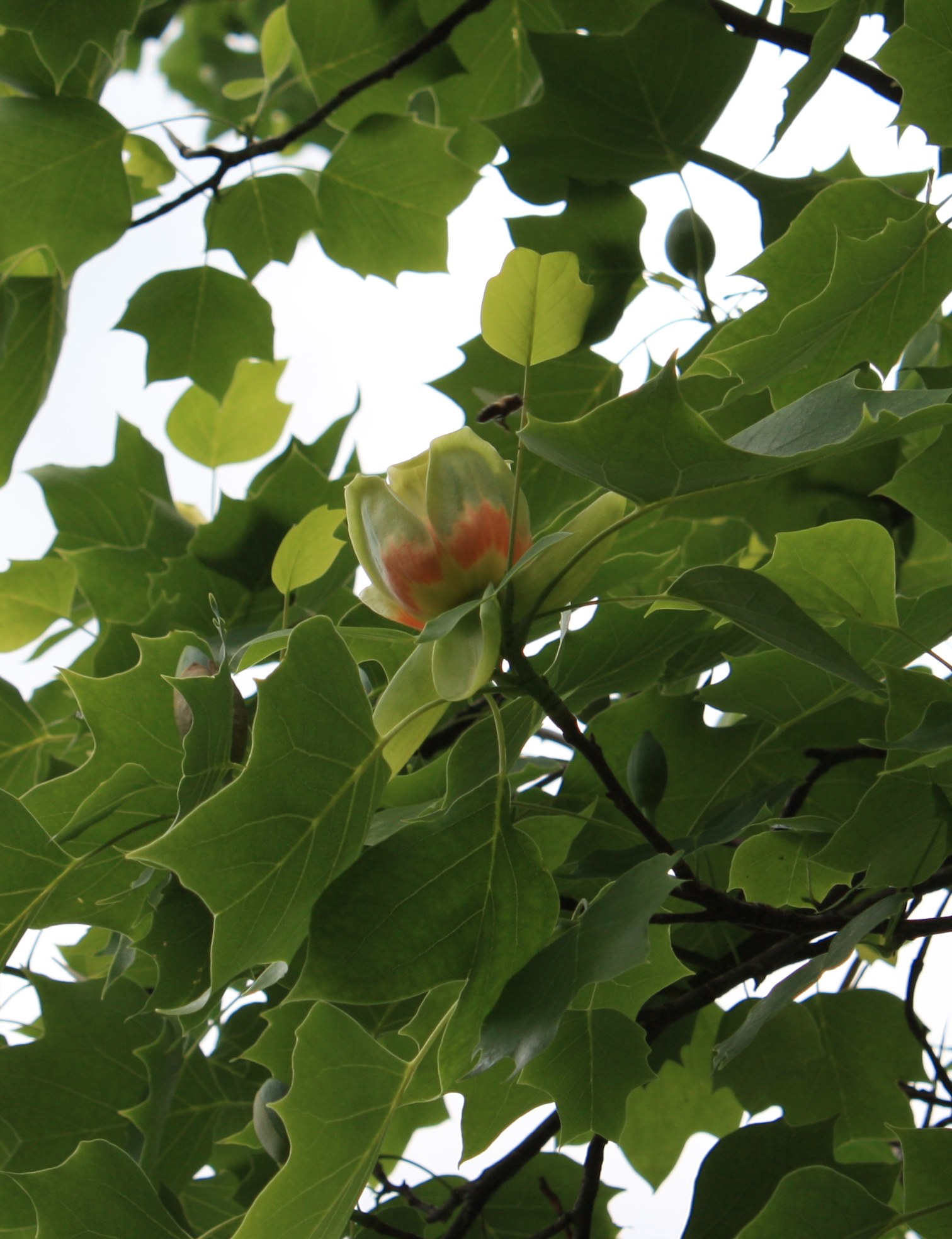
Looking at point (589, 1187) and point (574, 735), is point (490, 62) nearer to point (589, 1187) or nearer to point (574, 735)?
point (574, 735)

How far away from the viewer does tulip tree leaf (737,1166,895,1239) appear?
0.57 meters

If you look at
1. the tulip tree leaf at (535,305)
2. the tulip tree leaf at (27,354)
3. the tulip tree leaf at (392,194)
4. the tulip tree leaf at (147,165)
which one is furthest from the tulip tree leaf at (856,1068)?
the tulip tree leaf at (147,165)

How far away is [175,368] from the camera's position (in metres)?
1.24

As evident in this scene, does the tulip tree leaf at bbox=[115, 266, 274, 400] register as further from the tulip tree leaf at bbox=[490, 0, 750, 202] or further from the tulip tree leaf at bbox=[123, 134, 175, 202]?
the tulip tree leaf at bbox=[490, 0, 750, 202]

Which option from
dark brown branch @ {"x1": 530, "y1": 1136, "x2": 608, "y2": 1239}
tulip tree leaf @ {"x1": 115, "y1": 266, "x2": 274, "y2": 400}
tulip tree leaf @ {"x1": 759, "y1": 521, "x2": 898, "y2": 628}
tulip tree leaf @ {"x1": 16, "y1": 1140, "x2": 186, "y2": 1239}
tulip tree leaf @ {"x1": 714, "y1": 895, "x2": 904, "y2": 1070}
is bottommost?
dark brown branch @ {"x1": 530, "y1": 1136, "x2": 608, "y2": 1239}

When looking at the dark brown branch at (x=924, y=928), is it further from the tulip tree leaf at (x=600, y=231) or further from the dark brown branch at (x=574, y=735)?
the tulip tree leaf at (x=600, y=231)

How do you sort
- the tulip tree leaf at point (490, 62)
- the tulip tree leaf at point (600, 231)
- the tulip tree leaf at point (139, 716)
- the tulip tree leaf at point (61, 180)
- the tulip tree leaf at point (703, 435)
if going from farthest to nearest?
the tulip tree leaf at point (490, 62) < the tulip tree leaf at point (61, 180) < the tulip tree leaf at point (600, 231) < the tulip tree leaf at point (139, 716) < the tulip tree leaf at point (703, 435)

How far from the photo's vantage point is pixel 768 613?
0.50 m

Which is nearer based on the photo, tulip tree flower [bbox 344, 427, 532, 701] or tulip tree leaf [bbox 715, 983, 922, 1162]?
tulip tree flower [bbox 344, 427, 532, 701]

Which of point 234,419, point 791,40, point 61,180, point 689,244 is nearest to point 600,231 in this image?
point 689,244

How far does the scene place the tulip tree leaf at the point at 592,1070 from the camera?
0.63 meters

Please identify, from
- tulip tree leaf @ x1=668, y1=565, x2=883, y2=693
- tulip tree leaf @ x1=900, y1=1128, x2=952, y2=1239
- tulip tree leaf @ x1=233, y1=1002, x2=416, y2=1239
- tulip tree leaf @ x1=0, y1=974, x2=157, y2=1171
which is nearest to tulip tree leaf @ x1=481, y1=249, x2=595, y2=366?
tulip tree leaf @ x1=668, y1=565, x2=883, y2=693

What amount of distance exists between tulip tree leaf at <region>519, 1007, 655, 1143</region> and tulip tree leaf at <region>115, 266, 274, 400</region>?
2.71 ft

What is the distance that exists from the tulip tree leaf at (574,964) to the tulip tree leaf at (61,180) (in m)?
0.92
